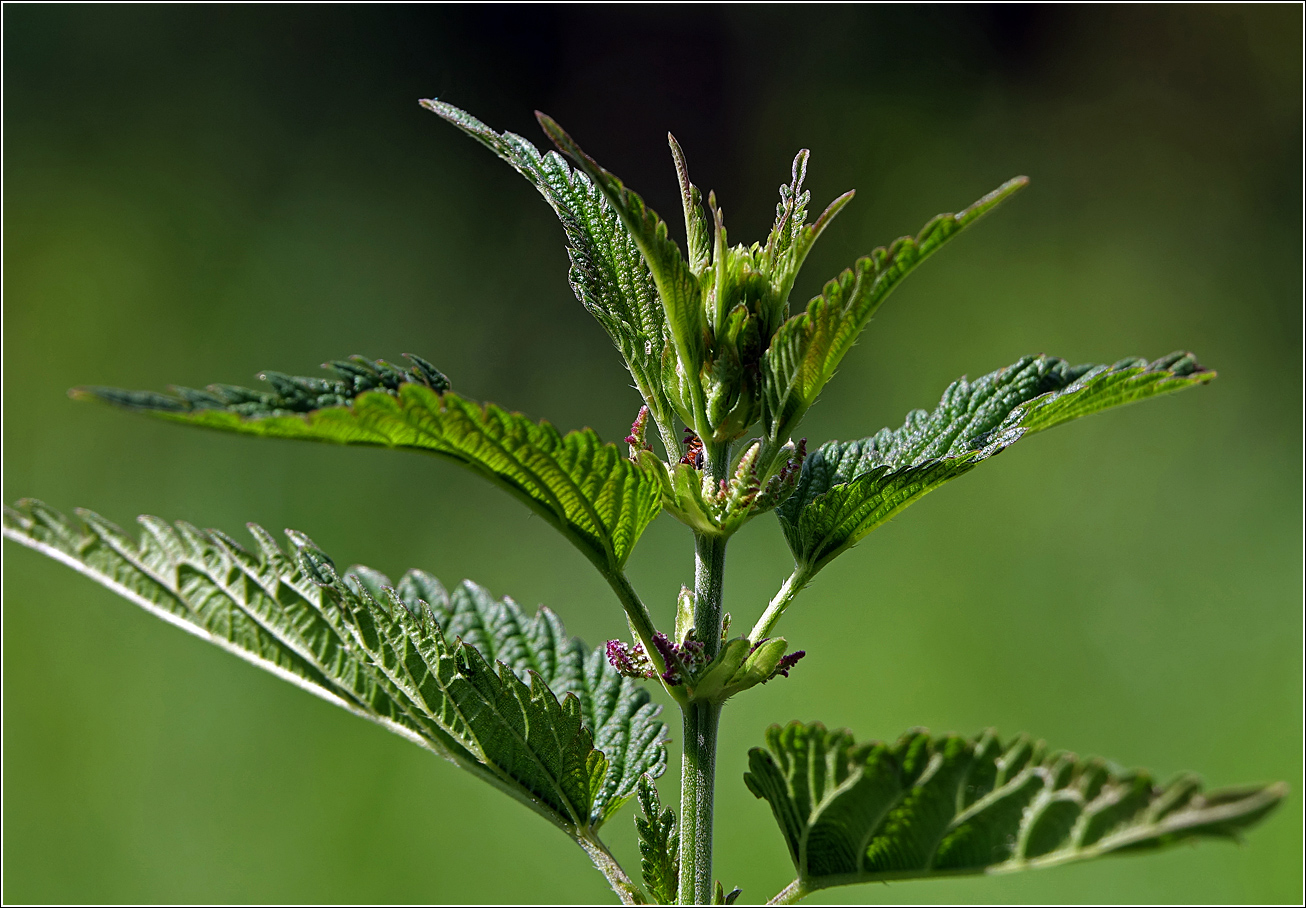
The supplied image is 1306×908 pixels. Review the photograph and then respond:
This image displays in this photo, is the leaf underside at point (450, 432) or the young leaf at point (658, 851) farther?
the young leaf at point (658, 851)

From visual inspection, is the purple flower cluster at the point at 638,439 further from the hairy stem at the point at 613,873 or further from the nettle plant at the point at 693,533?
the hairy stem at the point at 613,873

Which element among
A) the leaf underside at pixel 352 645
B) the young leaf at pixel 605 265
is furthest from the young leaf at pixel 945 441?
the leaf underside at pixel 352 645

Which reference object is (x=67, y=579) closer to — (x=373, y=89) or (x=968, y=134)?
(x=373, y=89)

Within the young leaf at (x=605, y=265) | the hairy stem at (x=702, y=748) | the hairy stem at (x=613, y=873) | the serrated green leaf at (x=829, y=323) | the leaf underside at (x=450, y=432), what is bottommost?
the hairy stem at (x=613, y=873)

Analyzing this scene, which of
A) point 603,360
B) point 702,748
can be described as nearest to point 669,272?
point 702,748

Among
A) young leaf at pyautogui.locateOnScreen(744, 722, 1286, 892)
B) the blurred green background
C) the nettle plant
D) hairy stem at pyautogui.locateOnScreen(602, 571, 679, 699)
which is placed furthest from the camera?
the blurred green background

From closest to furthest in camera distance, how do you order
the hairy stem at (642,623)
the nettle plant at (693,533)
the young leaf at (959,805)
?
1. the young leaf at (959,805)
2. the nettle plant at (693,533)
3. the hairy stem at (642,623)

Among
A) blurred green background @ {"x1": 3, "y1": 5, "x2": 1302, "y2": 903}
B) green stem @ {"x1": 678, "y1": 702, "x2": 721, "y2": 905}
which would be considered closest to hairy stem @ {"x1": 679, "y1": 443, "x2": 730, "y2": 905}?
green stem @ {"x1": 678, "y1": 702, "x2": 721, "y2": 905}

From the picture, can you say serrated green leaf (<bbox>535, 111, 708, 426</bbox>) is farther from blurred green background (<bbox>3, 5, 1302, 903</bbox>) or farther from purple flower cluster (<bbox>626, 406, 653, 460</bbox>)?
blurred green background (<bbox>3, 5, 1302, 903</bbox>)

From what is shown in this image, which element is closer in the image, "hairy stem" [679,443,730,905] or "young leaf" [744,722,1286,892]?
"young leaf" [744,722,1286,892]
